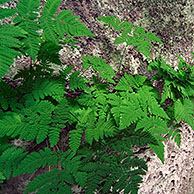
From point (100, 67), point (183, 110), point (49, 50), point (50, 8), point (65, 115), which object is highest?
point (50, 8)

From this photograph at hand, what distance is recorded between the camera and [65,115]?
58.9 inches

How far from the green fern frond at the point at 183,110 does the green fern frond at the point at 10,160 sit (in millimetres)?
1513

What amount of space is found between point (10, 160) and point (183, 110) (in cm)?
167

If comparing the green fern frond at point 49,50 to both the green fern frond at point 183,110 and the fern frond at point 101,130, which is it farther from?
the green fern frond at point 183,110

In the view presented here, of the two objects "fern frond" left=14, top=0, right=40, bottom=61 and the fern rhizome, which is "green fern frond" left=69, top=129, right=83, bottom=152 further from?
"fern frond" left=14, top=0, right=40, bottom=61

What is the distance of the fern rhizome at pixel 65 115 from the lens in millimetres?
1294

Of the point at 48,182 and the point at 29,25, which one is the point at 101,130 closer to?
the point at 48,182

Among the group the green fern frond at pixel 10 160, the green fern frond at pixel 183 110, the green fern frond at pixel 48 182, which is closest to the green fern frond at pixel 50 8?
the green fern frond at pixel 10 160

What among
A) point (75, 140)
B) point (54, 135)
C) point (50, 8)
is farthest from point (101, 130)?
point (50, 8)

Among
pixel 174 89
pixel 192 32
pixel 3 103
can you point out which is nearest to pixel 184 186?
pixel 174 89

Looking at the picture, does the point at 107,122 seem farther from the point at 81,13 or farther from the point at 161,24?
the point at 161,24

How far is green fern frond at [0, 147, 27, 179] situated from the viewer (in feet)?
4.39

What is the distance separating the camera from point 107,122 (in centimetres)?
163

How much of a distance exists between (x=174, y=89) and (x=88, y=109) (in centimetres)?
100
